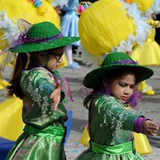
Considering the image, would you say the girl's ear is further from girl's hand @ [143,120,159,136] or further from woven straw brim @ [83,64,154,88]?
girl's hand @ [143,120,159,136]

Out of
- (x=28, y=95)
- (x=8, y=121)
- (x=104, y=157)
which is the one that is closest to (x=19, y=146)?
(x=28, y=95)

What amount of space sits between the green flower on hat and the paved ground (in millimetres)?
1051

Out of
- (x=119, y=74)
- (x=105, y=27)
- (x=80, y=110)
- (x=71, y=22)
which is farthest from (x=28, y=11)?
(x=71, y=22)

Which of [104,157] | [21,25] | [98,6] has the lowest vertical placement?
[104,157]

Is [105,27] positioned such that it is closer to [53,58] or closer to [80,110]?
[53,58]

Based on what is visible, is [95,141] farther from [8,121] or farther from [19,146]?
[8,121]

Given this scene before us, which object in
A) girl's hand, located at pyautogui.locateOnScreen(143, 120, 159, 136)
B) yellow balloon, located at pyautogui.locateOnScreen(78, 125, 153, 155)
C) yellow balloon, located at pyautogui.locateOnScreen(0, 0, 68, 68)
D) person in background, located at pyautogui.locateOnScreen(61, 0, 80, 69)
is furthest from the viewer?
person in background, located at pyautogui.locateOnScreen(61, 0, 80, 69)

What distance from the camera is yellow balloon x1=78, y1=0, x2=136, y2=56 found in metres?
5.02

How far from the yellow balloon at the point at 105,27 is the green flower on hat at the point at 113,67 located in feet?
5.70

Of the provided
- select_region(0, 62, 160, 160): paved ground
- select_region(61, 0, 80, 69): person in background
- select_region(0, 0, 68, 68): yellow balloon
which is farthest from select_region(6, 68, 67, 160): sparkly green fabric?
select_region(61, 0, 80, 69): person in background

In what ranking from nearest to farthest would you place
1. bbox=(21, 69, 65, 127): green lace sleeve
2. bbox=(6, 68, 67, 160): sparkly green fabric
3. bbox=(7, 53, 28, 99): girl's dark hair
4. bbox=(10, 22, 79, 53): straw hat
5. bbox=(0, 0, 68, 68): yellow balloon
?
bbox=(21, 69, 65, 127): green lace sleeve, bbox=(6, 68, 67, 160): sparkly green fabric, bbox=(10, 22, 79, 53): straw hat, bbox=(7, 53, 28, 99): girl's dark hair, bbox=(0, 0, 68, 68): yellow balloon

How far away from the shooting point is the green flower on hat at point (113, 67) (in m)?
3.10

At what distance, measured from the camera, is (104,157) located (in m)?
3.12

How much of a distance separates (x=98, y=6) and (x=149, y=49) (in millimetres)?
3038
